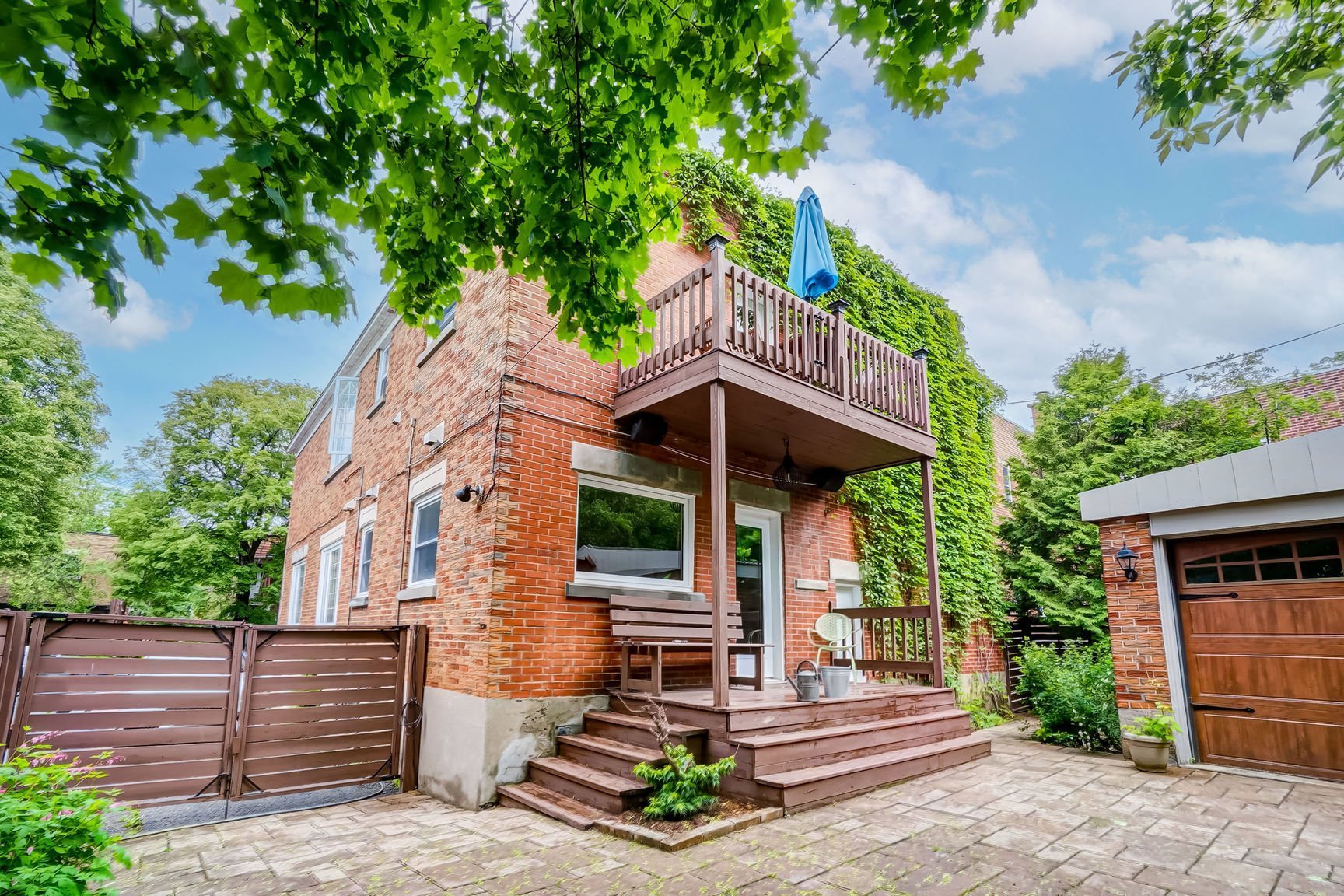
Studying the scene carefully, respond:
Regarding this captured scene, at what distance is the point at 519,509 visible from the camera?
20.2 feet

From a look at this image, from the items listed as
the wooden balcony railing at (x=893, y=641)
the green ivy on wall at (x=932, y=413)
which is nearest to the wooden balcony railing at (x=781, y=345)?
the green ivy on wall at (x=932, y=413)

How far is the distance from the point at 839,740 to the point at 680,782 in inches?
62.9

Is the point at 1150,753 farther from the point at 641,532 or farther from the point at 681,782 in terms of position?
the point at 641,532

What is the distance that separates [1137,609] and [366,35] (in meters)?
8.30

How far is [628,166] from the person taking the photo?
368 centimetres

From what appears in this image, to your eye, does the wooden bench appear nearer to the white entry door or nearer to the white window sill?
the white entry door

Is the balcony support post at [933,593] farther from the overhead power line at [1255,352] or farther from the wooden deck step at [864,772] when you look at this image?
the overhead power line at [1255,352]

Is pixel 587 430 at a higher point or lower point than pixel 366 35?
lower

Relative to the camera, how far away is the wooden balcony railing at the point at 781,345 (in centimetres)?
613

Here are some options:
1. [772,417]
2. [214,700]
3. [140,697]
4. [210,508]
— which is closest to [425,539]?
[214,700]

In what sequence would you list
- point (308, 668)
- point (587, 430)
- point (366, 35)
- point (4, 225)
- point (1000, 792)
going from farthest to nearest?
1. point (587, 430)
2. point (308, 668)
3. point (1000, 792)
4. point (366, 35)
5. point (4, 225)

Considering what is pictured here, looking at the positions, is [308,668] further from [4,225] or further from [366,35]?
[366,35]

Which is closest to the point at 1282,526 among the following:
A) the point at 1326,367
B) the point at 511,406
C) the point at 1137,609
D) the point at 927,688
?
the point at 1137,609

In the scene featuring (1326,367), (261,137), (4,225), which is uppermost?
(1326,367)
